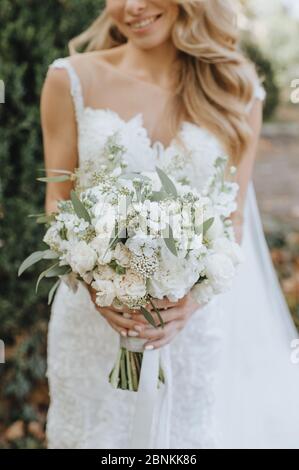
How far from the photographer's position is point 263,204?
21.6ft

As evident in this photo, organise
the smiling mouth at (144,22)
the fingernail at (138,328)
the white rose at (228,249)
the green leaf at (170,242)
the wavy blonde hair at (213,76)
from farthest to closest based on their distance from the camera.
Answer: the wavy blonde hair at (213,76)
the smiling mouth at (144,22)
the fingernail at (138,328)
the white rose at (228,249)
the green leaf at (170,242)

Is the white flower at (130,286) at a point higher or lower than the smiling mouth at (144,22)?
lower

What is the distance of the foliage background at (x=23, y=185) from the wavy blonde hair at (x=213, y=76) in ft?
3.50

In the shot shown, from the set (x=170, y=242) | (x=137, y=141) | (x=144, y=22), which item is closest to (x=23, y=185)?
(x=137, y=141)

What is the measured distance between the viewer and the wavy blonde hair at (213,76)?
2.66 m

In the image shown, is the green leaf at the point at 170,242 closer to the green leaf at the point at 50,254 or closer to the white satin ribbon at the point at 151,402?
the green leaf at the point at 50,254

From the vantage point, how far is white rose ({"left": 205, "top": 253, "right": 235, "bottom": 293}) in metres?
2.02

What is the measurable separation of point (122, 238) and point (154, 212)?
0.47 ft

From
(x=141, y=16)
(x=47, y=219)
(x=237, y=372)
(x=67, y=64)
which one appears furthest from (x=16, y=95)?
(x=237, y=372)

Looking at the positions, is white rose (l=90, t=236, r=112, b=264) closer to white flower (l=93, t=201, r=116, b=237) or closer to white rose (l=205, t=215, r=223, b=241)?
white flower (l=93, t=201, r=116, b=237)

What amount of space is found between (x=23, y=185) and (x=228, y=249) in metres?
1.84

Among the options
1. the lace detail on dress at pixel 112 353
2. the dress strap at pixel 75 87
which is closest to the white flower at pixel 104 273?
the lace detail on dress at pixel 112 353

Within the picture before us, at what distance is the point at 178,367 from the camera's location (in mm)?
2709

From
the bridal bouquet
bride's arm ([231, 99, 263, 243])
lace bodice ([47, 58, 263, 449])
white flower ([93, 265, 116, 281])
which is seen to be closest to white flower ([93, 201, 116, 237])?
the bridal bouquet
